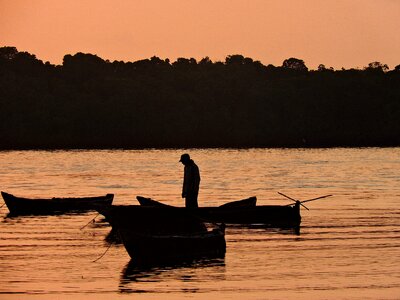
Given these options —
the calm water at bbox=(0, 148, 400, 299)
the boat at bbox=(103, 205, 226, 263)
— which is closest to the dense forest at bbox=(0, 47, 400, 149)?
the calm water at bbox=(0, 148, 400, 299)

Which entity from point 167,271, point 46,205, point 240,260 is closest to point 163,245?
point 167,271

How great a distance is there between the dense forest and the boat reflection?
151825mm

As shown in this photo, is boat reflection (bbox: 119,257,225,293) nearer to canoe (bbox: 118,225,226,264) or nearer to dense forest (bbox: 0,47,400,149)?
canoe (bbox: 118,225,226,264)

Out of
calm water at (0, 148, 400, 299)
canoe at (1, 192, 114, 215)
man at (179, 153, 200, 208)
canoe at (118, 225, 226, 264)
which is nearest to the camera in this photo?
calm water at (0, 148, 400, 299)

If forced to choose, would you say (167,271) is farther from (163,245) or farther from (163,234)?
(163,234)

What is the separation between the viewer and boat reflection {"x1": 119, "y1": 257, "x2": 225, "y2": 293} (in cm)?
2727

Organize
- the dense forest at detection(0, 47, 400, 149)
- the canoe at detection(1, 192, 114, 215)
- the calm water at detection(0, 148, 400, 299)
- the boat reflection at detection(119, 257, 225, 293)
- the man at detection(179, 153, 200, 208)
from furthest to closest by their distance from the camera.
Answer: the dense forest at detection(0, 47, 400, 149) → the canoe at detection(1, 192, 114, 215) → the man at detection(179, 153, 200, 208) → the boat reflection at detection(119, 257, 225, 293) → the calm water at detection(0, 148, 400, 299)

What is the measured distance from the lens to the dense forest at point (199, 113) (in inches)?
7239

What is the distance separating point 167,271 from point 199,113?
531 ft

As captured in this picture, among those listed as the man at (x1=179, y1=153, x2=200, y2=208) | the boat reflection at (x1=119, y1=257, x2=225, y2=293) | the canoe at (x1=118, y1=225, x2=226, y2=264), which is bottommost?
the boat reflection at (x1=119, y1=257, x2=225, y2=293)

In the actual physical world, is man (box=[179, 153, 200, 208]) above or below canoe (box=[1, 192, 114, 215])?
above

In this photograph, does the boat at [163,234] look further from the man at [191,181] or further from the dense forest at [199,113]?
the dense forest at [199,113]

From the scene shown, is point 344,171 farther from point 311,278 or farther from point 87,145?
point 87,145

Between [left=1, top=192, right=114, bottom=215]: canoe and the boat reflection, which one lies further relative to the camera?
[left=1, top=192, right=114, bottom=215]: canoe
